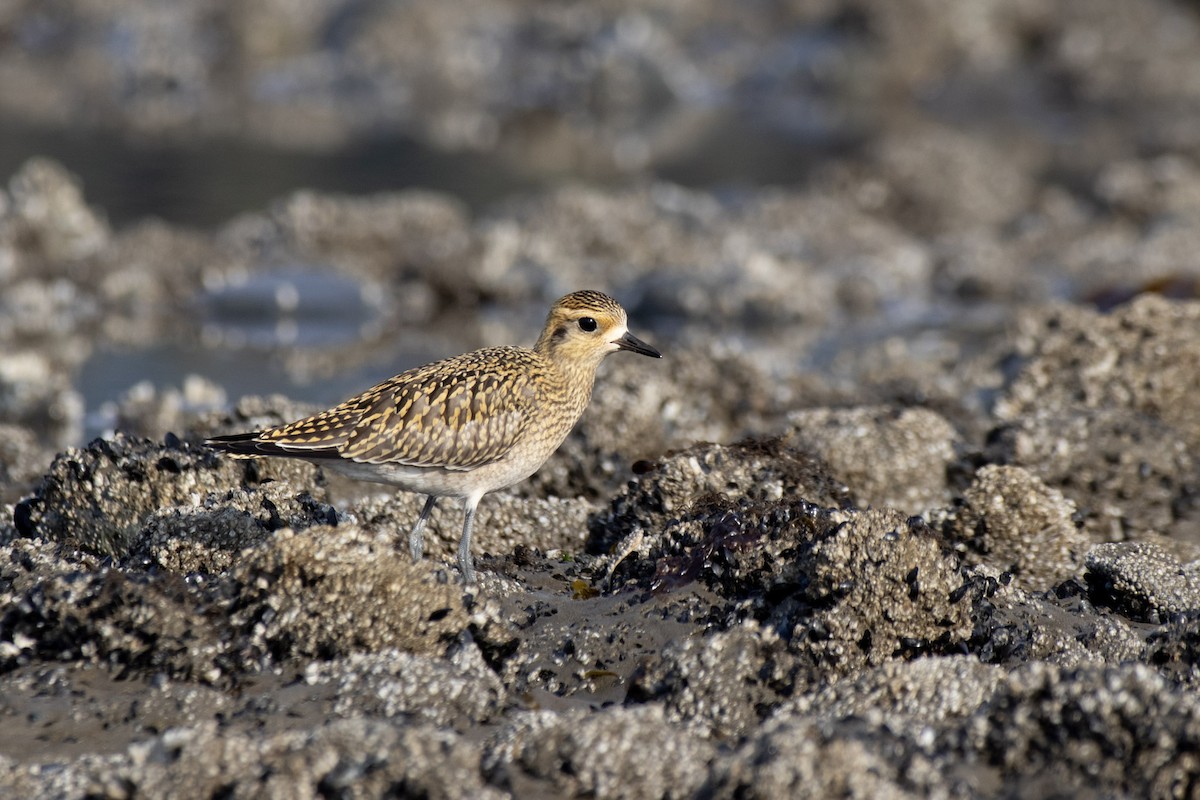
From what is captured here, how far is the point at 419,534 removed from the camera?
8023 mm

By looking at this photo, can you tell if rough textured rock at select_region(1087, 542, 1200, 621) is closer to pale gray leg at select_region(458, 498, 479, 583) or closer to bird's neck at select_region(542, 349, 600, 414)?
bird's neck at select_region(542, 349, 600, 414)

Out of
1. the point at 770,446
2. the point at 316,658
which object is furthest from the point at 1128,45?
the point at 316,658

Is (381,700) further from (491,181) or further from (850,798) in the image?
(491,181)

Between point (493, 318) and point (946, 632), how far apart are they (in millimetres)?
12684

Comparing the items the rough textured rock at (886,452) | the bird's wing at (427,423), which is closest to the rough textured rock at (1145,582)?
the rough textured rock at (886,452)

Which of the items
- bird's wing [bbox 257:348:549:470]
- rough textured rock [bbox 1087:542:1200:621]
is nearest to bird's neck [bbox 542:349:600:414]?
bird's wing [bbox 257:348:549:470]

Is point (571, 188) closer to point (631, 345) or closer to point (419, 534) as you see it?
point (631, 345)

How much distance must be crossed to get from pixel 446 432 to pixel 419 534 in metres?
0.62

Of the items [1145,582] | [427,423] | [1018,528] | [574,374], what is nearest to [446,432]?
[427,423]

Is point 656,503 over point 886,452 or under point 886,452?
under

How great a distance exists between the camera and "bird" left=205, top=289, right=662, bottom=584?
7758 mm

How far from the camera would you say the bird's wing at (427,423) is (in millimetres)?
7758

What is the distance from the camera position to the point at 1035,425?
10.8 metres

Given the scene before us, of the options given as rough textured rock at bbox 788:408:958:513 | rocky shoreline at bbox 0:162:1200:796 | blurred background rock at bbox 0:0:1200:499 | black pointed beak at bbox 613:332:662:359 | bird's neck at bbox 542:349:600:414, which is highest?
blurred background rock at bbox 0:0:1200:499
